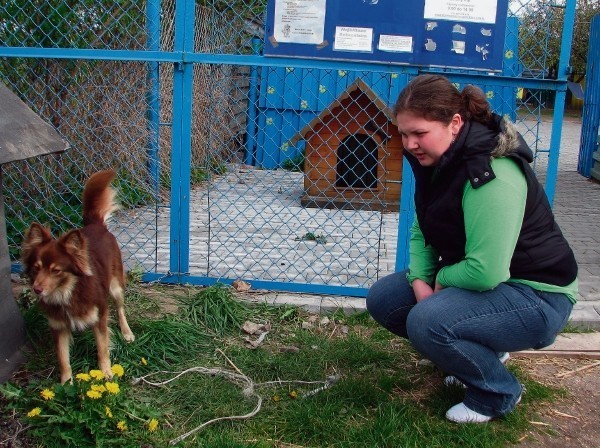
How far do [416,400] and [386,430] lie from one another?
0.42 metres

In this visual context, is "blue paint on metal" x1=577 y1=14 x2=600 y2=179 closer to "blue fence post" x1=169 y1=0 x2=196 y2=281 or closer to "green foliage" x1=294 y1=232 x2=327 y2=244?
"green foliage" x1=294 y1=232 x2=327 y2=244

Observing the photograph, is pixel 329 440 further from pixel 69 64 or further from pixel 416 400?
pixel 69 64

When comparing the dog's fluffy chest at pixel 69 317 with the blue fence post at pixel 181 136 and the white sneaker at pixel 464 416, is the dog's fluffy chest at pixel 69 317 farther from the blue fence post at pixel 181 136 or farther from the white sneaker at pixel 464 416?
the white sneaker at pixel 464 416

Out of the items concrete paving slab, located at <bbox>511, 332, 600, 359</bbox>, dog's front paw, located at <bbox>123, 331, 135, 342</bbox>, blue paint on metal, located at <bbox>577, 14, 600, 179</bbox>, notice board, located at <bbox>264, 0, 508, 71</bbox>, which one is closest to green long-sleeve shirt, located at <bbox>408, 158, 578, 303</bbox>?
concrete paving slab, located at <bbox>511, 332, 600, 359</bbox>

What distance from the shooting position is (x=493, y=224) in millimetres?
2684

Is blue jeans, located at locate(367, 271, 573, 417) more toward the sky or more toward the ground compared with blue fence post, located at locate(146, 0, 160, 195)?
more toward the ground

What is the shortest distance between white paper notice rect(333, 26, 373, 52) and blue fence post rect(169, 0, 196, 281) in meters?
0.95

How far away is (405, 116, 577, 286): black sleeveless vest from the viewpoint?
9.10ft

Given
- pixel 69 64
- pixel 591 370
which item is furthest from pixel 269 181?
pixel 591 370

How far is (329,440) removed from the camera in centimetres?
300

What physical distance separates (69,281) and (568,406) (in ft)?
8.23

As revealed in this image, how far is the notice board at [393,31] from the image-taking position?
411 centimetres

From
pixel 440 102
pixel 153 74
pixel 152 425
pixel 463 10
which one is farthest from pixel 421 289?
pixel 153 74

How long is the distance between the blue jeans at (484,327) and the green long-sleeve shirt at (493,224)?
11cm
